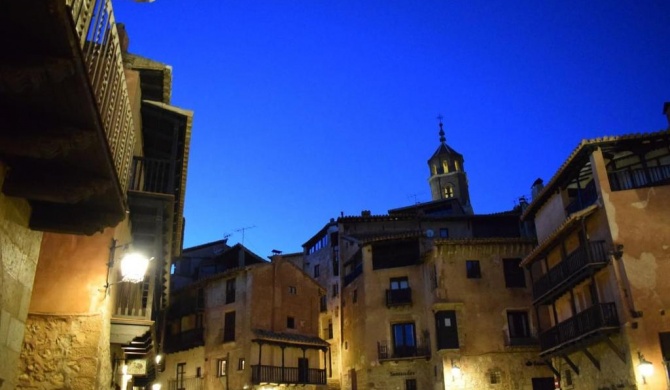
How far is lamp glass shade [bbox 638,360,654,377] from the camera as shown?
725 inches

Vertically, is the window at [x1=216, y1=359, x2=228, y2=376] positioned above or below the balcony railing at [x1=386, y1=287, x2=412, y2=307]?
below

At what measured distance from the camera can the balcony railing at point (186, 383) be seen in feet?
131

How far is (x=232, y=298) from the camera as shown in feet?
133

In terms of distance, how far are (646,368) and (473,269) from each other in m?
17.0

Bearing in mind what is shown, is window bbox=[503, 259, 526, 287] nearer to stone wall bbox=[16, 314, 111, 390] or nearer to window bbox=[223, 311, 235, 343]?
window bbox=[223, 311, 235, 343]

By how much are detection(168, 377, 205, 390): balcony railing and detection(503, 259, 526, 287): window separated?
2252cm

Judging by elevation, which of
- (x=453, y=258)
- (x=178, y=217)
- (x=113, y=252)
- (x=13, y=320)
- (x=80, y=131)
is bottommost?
(x=13, y=320)

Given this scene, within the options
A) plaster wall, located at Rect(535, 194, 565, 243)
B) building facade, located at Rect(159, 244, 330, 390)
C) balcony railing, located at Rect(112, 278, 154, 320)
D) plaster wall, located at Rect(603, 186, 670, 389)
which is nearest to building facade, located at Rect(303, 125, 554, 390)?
building facade, located at Rect(159, 244, 330, 390)

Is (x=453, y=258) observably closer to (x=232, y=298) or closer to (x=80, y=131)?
(x=232, y=298)

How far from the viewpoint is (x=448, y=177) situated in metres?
82.4

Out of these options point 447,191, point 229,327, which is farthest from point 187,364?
point 447,191

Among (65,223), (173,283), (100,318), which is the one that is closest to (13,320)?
(65,223)

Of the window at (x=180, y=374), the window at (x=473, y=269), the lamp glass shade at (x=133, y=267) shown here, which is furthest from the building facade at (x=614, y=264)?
the window at (x=180, y=374)

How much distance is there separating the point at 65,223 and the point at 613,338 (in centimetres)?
1992
